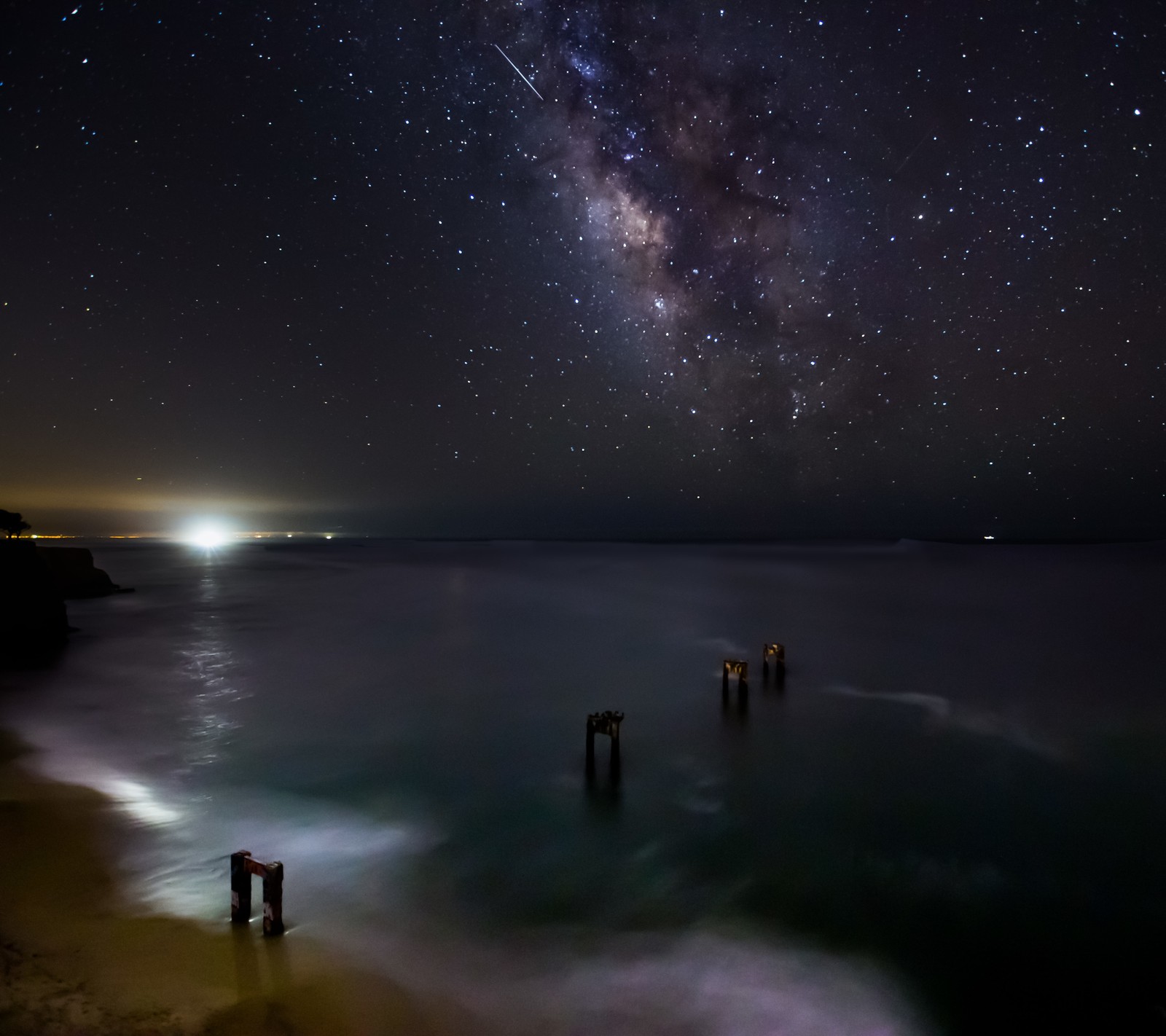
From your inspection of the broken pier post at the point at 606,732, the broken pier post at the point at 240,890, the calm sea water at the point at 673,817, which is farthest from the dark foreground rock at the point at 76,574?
the broken pier post at the point at 240,890

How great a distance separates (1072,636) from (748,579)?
162 feet

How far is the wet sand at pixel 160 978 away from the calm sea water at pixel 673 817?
0.56 m

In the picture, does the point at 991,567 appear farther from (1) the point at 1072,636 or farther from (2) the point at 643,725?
(2) the point at 643,725

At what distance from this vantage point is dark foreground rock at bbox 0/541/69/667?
2664 cm

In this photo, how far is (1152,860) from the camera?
1240cm

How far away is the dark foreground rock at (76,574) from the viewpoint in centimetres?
5141

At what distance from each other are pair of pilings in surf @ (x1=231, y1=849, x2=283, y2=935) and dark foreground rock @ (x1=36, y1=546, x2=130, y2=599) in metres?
52.1

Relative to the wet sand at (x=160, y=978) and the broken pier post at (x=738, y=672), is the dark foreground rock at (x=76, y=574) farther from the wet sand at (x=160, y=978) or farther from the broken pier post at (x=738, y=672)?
the broken pier post at (x=738, y=672)

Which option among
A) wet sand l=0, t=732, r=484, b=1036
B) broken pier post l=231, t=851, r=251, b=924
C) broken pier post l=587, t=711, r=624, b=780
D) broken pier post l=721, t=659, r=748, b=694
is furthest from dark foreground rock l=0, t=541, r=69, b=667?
broken pier post l=721, t=659, r=748, b=694

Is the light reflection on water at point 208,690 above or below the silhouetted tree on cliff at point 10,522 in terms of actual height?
below

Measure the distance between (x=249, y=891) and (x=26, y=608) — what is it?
2807 centimetres

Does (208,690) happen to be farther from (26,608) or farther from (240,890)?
(240,890)

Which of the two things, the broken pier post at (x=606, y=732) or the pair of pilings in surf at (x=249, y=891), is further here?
the broken pier post at (x=606, y=732)

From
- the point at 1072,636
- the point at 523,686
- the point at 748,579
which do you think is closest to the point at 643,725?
the point at 523,686
